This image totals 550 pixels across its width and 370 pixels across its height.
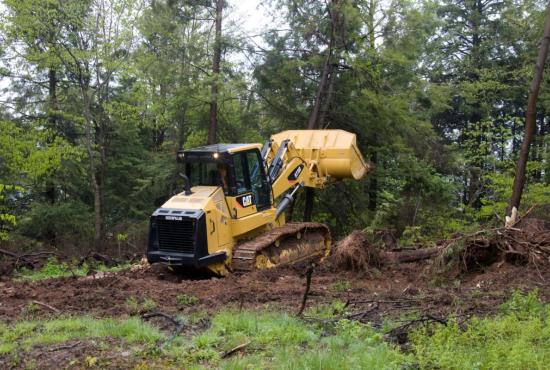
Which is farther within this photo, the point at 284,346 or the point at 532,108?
the point at 532,108

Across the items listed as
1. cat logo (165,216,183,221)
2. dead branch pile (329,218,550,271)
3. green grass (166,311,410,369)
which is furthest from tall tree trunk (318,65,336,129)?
green grass (166,311,410,369)

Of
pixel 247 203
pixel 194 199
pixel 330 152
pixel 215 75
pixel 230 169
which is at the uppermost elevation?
pixel 215 75

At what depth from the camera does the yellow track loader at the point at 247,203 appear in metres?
11.7

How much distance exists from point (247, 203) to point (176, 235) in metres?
1.78

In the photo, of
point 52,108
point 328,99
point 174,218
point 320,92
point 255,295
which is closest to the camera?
point 255,295

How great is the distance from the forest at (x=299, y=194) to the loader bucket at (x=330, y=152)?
1683 millimetres

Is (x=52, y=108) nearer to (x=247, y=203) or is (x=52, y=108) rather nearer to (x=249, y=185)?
(x=249, y=185)

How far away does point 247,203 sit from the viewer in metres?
12.7

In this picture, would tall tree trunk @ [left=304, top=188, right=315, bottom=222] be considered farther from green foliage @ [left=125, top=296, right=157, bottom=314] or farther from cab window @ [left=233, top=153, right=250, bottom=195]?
green foliage @ [left=125, top=296, right=157, bottom=314]

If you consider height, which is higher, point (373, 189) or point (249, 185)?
point (249, 185)

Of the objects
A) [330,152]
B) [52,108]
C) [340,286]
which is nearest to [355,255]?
[340,286]

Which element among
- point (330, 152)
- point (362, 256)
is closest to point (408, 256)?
point (362, 256)

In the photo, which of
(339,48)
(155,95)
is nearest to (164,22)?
(339,48)

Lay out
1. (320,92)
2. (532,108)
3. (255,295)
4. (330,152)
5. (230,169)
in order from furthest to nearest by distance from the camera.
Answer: (320,92)
(330,152)
(532,108)
(230,169)
(255,295)
